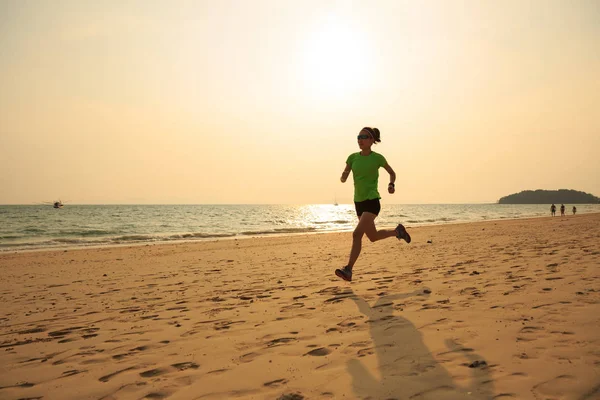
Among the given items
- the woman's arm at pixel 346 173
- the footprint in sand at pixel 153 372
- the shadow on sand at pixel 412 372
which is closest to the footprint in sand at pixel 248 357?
the footprint in sand at pixel 153 372

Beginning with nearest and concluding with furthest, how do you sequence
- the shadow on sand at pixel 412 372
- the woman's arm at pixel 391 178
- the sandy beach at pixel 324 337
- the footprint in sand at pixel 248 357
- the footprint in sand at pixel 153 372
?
1. the shadow on sand at pixel 412 372
2. the sandy beach at pixel 324 337
3. the footprint in sand at pixel 153 372
4. the footprint in sand at pixel 248 357
5. the woman's arm at pixel 391 178

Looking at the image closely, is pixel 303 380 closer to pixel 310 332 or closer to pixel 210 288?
pixel 310 332

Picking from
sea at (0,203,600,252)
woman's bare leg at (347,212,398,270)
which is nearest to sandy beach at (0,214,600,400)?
woman's bare leg at (347,212,398,270)

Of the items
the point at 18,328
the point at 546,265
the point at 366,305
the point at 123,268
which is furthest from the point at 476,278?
the point at 123,268

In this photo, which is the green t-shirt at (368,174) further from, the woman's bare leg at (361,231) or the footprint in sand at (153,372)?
the footprint in sand at (153,372)

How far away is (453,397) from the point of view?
7.73 feet

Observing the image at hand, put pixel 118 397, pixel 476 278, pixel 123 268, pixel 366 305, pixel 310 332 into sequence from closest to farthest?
pixel 118 397, pixel 310 332, pixel 366 305, pixel 476 278, pixel 123 268

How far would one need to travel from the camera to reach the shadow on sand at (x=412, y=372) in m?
2.44

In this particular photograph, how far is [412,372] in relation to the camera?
9.12 ft

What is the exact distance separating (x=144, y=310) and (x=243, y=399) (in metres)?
3.42

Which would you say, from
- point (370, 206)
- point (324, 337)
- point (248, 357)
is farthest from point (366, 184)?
point (248, 357)

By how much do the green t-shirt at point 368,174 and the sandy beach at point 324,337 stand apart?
1474mm

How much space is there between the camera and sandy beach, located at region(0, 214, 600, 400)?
2668 mm

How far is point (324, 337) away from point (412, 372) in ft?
3.65
